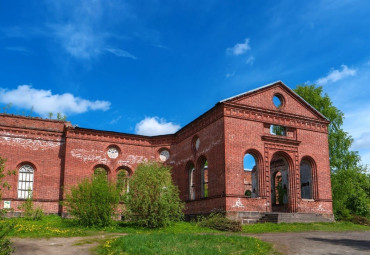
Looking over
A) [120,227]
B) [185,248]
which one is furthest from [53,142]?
[185,248]

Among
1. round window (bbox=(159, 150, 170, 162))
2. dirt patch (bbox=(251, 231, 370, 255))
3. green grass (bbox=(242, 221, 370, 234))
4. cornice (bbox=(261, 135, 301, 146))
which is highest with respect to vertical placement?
cornice (bbox=(261, 135, 301, 146))

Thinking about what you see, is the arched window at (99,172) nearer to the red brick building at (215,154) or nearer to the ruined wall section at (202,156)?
the red brick building at (215,154)

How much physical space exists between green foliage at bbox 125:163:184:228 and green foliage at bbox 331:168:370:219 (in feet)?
48.1

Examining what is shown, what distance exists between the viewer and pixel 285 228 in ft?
60.3

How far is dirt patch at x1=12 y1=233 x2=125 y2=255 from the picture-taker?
1149cm

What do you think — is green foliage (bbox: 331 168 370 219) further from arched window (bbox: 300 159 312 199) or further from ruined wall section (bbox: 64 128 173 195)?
ruined wall section (bbox: 64 128 173 195)

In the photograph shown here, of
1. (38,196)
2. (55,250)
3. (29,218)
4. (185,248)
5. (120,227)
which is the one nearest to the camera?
(185,248)

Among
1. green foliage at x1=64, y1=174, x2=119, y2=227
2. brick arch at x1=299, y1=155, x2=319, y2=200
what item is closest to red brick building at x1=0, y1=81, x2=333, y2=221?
brick arch at x1=299, y1=155, x2=319, y2=200

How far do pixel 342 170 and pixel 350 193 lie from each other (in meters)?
2.88

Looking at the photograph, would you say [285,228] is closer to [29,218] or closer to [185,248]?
[185,248]

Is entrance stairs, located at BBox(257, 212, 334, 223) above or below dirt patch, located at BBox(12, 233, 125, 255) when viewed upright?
above

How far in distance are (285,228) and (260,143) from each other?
5.79 m

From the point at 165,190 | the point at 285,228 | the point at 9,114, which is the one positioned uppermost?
the point at 9,114

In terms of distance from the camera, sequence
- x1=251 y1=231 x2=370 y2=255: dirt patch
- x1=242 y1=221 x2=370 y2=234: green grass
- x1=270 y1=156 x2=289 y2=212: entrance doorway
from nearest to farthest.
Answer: x1=251 y1=231 x2=370 y2=255: dirt patch → x1=242 y1=221 x2=370 y2=234: green grass → x1=270 y1=156 x2=289 y2=212: entrance doorway
